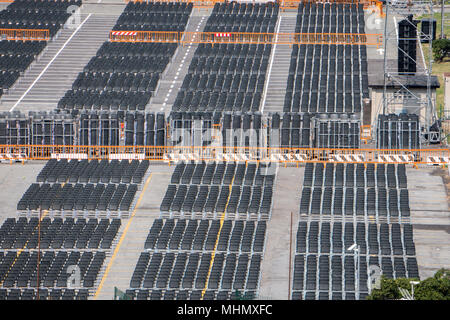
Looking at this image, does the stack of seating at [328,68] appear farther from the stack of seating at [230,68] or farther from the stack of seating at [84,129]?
the stack of seating at [84,129]

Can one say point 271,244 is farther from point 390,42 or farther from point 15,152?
point 390,42

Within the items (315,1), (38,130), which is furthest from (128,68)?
(315,1)

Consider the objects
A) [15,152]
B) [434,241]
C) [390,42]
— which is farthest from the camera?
[390,42]

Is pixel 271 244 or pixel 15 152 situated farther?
pixel 15 152

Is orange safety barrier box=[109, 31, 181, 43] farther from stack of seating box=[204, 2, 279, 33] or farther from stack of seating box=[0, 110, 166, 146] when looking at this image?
stack of seating box=[0, 110, 166, 146]
